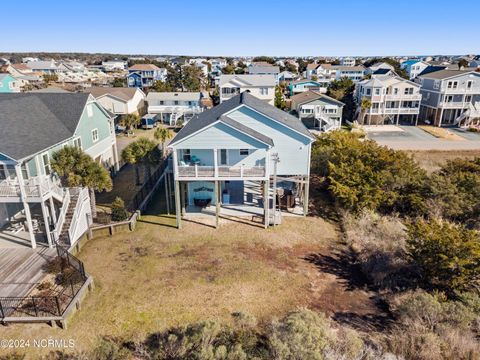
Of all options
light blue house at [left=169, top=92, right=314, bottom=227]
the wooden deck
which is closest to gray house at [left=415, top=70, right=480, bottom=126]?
light blue house at [left=169, top=92, right=314, bottom=227]

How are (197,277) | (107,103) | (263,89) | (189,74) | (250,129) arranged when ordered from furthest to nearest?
(189,74) → (263,89) → (107,103) → (250,129) → (197,277)

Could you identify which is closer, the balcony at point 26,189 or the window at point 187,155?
the balcony at point 26,189

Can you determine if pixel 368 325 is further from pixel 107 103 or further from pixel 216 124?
pixel 107 103

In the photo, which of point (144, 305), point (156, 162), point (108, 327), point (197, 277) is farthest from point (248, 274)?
point (156, 162)

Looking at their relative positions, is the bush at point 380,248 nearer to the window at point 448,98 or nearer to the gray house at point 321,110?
the gray house at point 321,110

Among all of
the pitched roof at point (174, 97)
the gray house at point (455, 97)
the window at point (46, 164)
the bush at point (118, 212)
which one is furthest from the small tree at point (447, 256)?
the pitched roof at point (174, 97)

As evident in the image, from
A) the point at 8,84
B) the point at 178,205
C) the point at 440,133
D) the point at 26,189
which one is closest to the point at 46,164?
the point at 26,189
